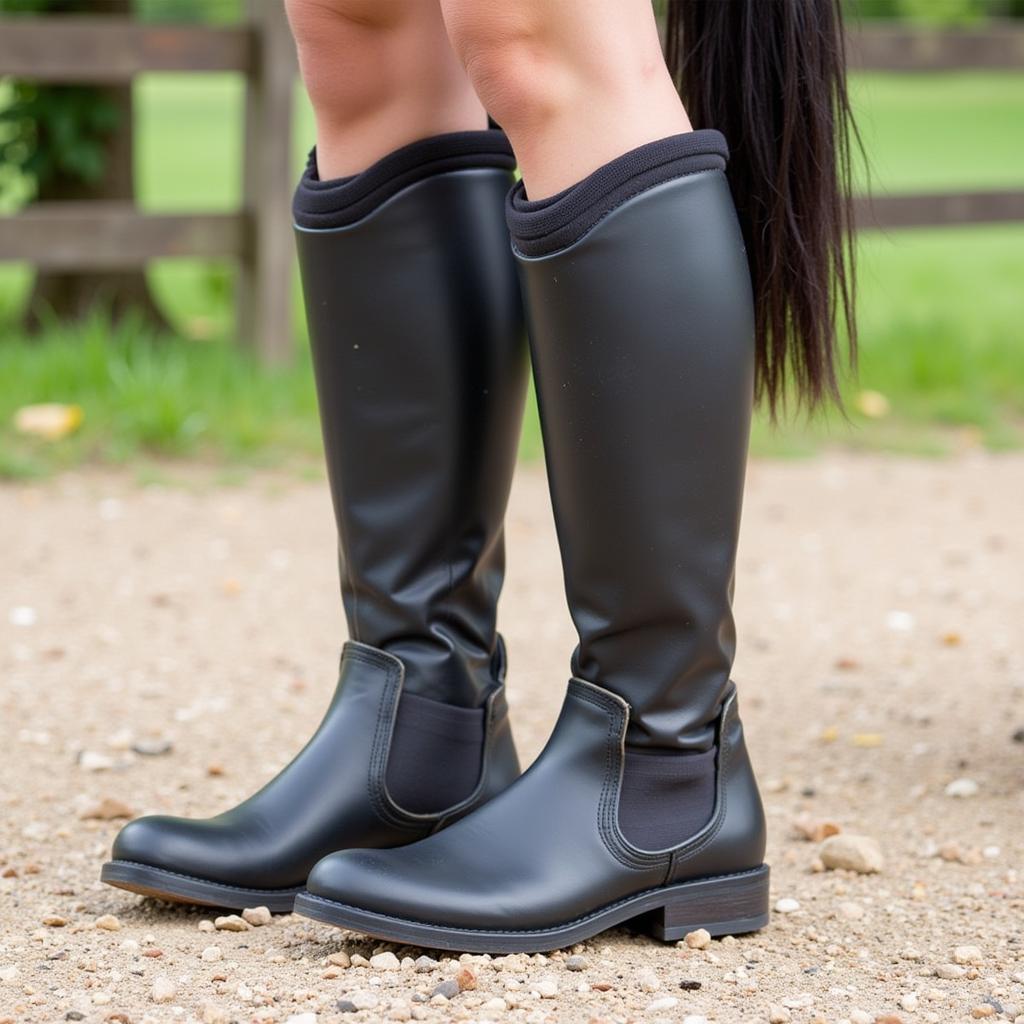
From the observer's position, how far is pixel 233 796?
157cm

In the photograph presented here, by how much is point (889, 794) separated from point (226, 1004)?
2.74ft

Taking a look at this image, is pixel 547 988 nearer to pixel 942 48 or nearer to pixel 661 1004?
pixel 661 1004

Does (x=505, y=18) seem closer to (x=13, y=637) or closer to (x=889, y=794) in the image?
(x=889, y=794)

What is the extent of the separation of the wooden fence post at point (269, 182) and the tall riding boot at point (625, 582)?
112 inches

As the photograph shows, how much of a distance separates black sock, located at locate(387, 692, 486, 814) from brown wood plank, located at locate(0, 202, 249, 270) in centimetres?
275

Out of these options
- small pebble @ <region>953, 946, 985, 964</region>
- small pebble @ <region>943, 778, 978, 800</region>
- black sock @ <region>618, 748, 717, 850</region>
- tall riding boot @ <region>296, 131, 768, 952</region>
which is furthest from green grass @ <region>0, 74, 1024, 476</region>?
small pebble @ <region>953, 946, 985, 964</region>

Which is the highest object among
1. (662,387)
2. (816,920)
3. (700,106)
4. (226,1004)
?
(700,106)

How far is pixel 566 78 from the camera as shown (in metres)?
1.06

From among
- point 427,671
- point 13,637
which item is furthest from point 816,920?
point 13,637

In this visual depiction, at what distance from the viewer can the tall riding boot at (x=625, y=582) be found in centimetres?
108

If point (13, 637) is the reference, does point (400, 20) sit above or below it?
above

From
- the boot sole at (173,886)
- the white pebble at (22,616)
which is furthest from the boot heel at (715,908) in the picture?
the white pebble at (22,616)

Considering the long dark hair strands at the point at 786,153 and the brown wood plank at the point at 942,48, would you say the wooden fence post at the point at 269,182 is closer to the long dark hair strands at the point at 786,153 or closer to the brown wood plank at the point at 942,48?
the brown wood plank at the point at 942,48

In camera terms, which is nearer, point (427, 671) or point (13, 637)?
point (427, 671)
